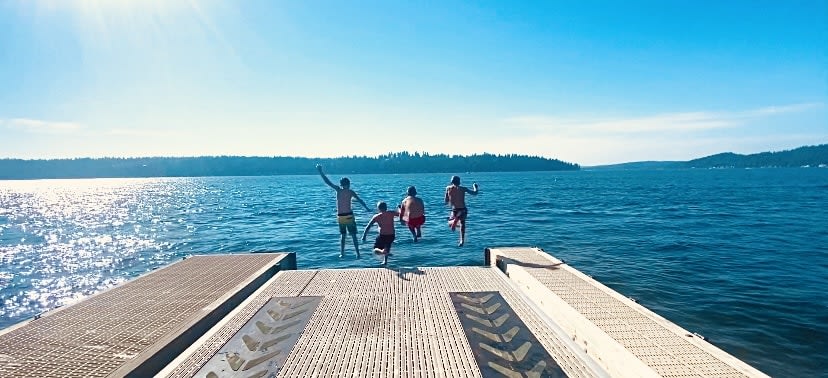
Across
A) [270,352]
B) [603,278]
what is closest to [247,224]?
[603,278]

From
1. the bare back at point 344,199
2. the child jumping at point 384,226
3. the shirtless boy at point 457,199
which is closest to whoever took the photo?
the child jumping at point 384,226

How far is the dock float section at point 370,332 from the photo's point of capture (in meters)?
6.36

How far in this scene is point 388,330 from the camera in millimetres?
7777

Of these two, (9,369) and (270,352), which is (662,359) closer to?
(270,352)

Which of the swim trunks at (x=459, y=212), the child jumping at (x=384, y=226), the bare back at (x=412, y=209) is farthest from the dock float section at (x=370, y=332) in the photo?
the swim trunks at (x=459, y=212)

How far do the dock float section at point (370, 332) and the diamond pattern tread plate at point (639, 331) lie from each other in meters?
0.03

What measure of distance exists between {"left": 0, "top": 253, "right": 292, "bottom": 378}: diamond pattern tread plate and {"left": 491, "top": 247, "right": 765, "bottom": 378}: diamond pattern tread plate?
7.70 meters

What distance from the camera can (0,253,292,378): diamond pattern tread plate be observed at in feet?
22.9

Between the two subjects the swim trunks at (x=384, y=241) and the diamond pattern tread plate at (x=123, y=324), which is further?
the swim trunks at (x=384, y=241)

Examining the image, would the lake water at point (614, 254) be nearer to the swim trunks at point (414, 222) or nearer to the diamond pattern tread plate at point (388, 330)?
the diamond pattern tread plate at point (388, 330)

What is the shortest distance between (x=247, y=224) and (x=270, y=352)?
34631 mm

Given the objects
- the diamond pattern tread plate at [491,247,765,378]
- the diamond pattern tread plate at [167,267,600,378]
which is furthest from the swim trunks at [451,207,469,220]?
the diamond pattern tread plate at [491,247,765,378]

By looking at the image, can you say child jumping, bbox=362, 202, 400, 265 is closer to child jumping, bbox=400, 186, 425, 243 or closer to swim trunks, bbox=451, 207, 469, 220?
child jumping, bbox=400, 186, 425, 243

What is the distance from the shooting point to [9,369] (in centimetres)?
683
